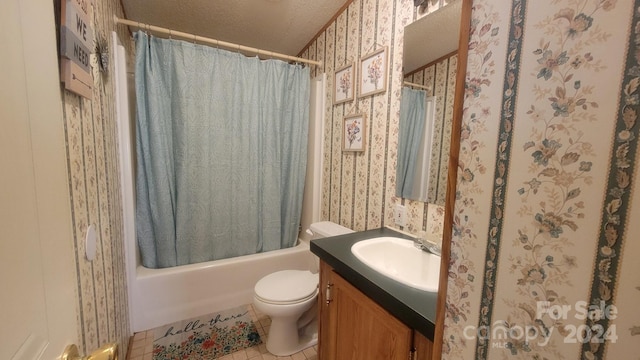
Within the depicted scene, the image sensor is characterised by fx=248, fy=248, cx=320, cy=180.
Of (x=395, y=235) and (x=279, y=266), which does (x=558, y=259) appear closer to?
(x=395, y=235)

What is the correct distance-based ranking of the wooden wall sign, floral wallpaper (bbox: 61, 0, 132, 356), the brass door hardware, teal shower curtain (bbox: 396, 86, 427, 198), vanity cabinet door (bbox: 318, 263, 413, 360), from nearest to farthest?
the brass door hardware < the wooden wall sign < floral wallpaper (bbox: 61, 0, 132, 356) < vanity cabinet door (bbox: 318, 263, 413, 360) < teal shower curtain (bbox: 396, 86, 427, 198)

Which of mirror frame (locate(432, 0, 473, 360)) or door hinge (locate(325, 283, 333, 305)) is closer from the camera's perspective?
mirror frame (locate(432, 0, 473, 360))

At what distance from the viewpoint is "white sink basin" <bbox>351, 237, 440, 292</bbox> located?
1081mm

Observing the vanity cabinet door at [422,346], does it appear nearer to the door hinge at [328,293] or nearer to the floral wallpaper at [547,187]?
the floral wallpaper at [547,187]

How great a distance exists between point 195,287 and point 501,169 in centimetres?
202

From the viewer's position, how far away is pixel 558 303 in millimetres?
352

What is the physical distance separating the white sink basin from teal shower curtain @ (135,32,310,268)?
3.62 ft

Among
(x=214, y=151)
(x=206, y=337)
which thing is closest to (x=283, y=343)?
(x=206, y=337)

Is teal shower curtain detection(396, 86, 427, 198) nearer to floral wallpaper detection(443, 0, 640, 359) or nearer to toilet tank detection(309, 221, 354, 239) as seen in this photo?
toilet tank detection(309, 221, 354, 239)

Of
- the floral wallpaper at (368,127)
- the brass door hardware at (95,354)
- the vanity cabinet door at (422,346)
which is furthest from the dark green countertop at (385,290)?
the brass door hardware at (95,354)

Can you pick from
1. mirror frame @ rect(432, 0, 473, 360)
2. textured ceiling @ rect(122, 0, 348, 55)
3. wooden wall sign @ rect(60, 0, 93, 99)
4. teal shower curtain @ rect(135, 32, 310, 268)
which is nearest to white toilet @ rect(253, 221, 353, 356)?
teal shower curtain @ rect(135, 32, 310, 268)

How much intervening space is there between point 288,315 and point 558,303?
135 centimetres

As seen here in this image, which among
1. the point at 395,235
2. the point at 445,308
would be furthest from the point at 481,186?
the point at 395,235

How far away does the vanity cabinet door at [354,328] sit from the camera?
80 cm
